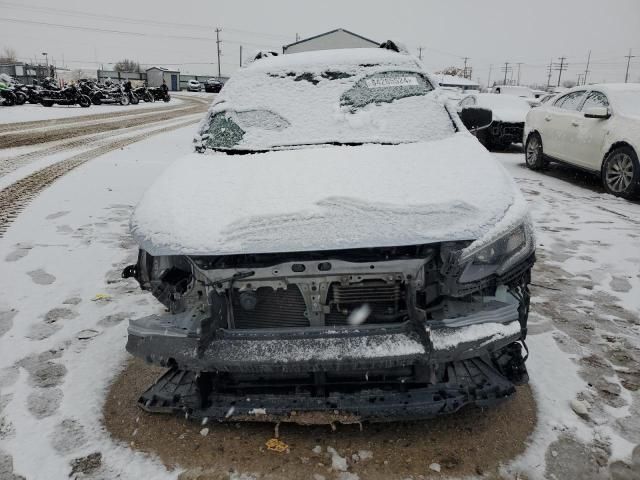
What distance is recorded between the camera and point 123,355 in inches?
122

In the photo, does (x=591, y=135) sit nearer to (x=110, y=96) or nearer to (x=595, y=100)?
(x=595, y=100)

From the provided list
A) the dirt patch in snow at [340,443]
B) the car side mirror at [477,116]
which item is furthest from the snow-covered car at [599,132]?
the dirt patch in snow at [340,443]

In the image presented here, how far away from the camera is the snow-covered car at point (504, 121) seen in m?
11.6

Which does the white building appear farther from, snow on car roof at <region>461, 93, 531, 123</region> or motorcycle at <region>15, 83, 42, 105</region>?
motorcycle at <region>15, 83, 42, 105</region>

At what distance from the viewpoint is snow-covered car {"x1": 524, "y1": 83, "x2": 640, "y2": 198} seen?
6848 mm

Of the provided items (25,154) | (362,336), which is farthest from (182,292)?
(25,154)

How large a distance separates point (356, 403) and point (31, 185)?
7.06 m

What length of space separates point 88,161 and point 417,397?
903 cm

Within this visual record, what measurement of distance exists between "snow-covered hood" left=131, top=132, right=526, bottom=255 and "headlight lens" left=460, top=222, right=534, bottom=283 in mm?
80

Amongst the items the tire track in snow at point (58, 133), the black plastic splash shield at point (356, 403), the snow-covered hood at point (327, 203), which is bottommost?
the black plastic splash shield at point (356, 403)

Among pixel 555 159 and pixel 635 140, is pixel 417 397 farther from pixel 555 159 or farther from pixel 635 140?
pixel 555 159

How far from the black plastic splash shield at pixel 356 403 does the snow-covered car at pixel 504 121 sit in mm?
9969

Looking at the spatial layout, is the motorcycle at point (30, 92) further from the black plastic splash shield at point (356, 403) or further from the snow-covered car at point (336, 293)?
the black plastic splash shield at point (356, 403)

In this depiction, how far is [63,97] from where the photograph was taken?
78.7ft
